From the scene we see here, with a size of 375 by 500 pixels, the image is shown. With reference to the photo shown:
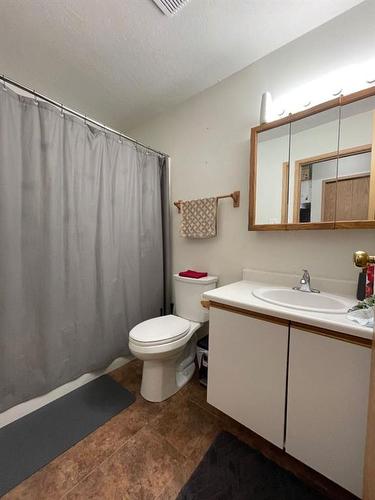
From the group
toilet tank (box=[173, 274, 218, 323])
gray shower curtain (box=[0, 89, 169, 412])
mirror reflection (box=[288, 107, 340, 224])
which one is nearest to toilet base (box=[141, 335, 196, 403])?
toilet tank (box=[173, 274, 218, 323])

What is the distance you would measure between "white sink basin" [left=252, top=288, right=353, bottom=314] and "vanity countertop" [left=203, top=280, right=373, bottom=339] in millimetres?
33

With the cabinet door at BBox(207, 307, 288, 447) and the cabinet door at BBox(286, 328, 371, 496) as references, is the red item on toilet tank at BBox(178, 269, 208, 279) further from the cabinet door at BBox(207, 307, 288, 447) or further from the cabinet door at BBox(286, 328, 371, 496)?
the cabinet door at BBox(286, 328, 371, 496)

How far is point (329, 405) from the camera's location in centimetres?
79

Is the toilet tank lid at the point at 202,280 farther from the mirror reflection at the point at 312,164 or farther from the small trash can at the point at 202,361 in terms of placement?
the mirror reflection at the point at 312,164

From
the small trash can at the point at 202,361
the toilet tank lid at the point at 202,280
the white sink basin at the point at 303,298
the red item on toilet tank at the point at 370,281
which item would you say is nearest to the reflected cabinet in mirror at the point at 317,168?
the red item on toilet tank at the point at 370,281

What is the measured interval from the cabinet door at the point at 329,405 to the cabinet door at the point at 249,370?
49mm

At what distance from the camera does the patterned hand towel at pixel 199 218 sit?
65.0 inches

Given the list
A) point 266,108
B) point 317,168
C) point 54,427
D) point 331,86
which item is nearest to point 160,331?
point 54,427

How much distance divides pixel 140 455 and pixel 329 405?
0.93 m

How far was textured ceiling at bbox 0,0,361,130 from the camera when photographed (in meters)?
1.12

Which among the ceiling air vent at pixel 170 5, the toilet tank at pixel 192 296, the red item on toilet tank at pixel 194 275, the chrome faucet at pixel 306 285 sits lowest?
the toilet tank at pixel 192 296

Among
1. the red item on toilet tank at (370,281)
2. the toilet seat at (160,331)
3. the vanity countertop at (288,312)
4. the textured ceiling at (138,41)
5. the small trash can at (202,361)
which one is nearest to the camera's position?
the vanity countertop at (288,312)

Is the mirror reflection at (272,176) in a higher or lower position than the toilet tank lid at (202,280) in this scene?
higher

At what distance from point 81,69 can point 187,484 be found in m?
2.55
